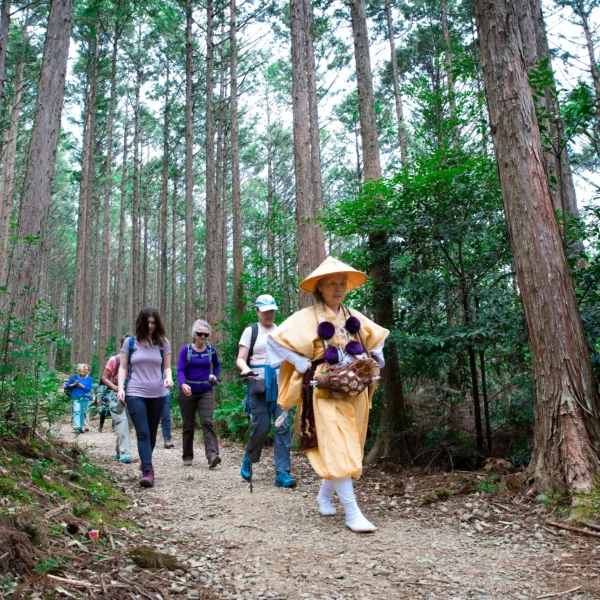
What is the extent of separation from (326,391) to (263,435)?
189cm

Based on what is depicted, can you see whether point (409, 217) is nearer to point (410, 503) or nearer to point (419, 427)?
point (419, 427)

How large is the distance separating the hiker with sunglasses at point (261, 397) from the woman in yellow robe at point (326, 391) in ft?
3.83

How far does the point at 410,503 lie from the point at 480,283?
2.67 meters

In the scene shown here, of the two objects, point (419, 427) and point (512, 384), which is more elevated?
point (512, 384)

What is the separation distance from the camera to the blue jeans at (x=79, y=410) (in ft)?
34.4

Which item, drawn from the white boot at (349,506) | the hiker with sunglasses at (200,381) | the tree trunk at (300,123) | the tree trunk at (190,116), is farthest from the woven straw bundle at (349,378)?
the tree trunk at (190,116)

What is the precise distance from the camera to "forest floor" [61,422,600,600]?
2848mm

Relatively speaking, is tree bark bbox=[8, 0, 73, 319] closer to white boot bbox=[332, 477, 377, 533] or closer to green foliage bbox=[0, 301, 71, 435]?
green foliage bbox=[0, 301, 71, 435]

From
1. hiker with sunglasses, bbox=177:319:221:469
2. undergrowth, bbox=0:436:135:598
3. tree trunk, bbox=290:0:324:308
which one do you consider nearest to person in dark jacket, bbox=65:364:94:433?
hiker with sunglasses, bbox=177:319:221:469

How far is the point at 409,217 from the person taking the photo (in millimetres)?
6141

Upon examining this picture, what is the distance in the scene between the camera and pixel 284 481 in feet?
18.3

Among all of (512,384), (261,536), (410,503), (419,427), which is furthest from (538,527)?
(419,427)

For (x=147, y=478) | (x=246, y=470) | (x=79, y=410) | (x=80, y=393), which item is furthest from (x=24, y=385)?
(x=80, y=393)

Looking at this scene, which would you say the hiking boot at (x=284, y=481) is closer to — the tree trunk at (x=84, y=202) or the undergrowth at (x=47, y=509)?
the undergrowth at (x=47, y=509)
